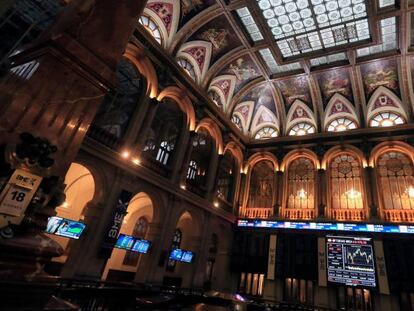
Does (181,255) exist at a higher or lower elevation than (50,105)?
lower

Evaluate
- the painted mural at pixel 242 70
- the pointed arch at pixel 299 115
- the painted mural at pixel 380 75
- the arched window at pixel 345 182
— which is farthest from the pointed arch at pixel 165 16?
the arched window at pixel 345 182

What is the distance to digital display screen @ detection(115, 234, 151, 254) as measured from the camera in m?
10.3

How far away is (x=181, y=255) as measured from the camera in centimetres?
1297

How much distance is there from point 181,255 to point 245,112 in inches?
454

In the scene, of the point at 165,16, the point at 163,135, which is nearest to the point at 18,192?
the point at 163,135

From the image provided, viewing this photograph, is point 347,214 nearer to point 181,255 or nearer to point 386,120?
point 386,120

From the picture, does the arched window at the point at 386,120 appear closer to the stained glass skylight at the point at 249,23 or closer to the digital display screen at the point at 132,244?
the stained glass skylight at the point at 249,23

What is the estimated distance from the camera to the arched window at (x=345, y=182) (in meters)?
15.4

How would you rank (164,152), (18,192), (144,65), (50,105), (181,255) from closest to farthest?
(18,192) < (50,105) < (144,65) < (181,255) < (164,152)

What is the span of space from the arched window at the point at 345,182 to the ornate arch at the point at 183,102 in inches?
389

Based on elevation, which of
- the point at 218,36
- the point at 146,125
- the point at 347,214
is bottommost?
the point at 347,214

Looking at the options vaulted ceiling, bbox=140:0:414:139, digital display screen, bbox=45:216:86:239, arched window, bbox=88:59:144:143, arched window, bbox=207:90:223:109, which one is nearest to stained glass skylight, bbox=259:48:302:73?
vaulted ceiling, bbox=140:0:414:139

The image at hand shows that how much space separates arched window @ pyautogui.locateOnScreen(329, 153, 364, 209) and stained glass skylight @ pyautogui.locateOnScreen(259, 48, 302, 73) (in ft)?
21.9

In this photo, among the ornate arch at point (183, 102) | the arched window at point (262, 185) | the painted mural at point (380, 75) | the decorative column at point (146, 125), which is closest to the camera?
the decorative column at point (146, 125)
